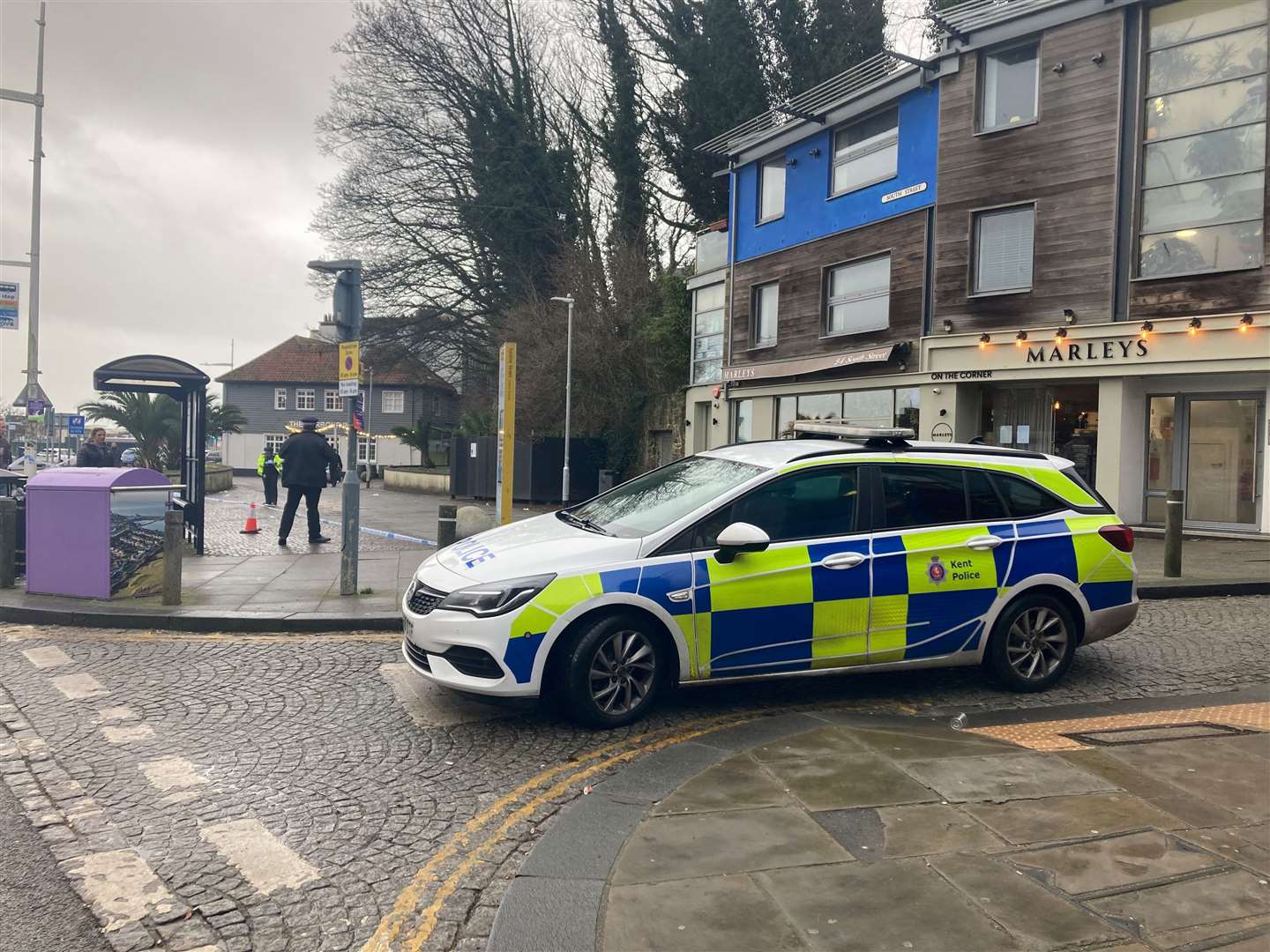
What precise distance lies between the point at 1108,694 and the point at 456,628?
4.12 meters

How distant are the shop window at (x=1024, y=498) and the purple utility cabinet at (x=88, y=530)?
7.52m

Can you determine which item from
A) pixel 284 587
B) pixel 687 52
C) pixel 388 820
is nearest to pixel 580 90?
pixel 687 52

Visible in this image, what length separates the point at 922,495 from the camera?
5988mm

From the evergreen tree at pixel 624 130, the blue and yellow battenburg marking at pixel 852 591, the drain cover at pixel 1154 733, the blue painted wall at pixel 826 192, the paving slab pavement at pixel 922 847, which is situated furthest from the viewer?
the evergreen tree at pixel 624 130

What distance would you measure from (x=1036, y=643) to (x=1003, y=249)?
1409 centimetres

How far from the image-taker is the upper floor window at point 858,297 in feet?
68.7

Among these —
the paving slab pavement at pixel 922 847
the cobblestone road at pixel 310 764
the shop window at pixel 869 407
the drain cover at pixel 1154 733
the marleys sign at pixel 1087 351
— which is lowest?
the cobblestone road at pixel 310 764

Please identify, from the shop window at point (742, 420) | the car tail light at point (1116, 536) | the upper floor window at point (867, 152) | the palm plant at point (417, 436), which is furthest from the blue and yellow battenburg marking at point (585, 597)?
the palm plant at point (417, 436)

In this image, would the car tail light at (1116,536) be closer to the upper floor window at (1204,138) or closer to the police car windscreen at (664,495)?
the police car windscreen at (664,495)

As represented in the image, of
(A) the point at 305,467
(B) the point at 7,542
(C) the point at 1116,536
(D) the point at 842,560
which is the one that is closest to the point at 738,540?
(D) the point at 842,560

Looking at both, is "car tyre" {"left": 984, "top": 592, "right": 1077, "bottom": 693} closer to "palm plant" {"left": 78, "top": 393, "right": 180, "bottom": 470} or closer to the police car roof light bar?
the police car roof light bar

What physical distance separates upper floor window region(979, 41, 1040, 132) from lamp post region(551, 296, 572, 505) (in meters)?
13.2

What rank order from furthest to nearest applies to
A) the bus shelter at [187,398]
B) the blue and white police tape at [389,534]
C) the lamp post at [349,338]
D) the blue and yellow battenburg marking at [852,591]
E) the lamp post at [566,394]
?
the lamp post at [566,394], the blue and white police tape at [389,534], the bus shelter at [187,398], the lamp post at [349,338], the blue and yellow battenburg marking at [852,591]

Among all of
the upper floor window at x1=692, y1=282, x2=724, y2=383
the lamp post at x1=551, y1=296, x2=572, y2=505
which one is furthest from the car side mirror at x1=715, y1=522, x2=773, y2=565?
the lamp post at x1=551, y1=296, x2=572, y2=505
